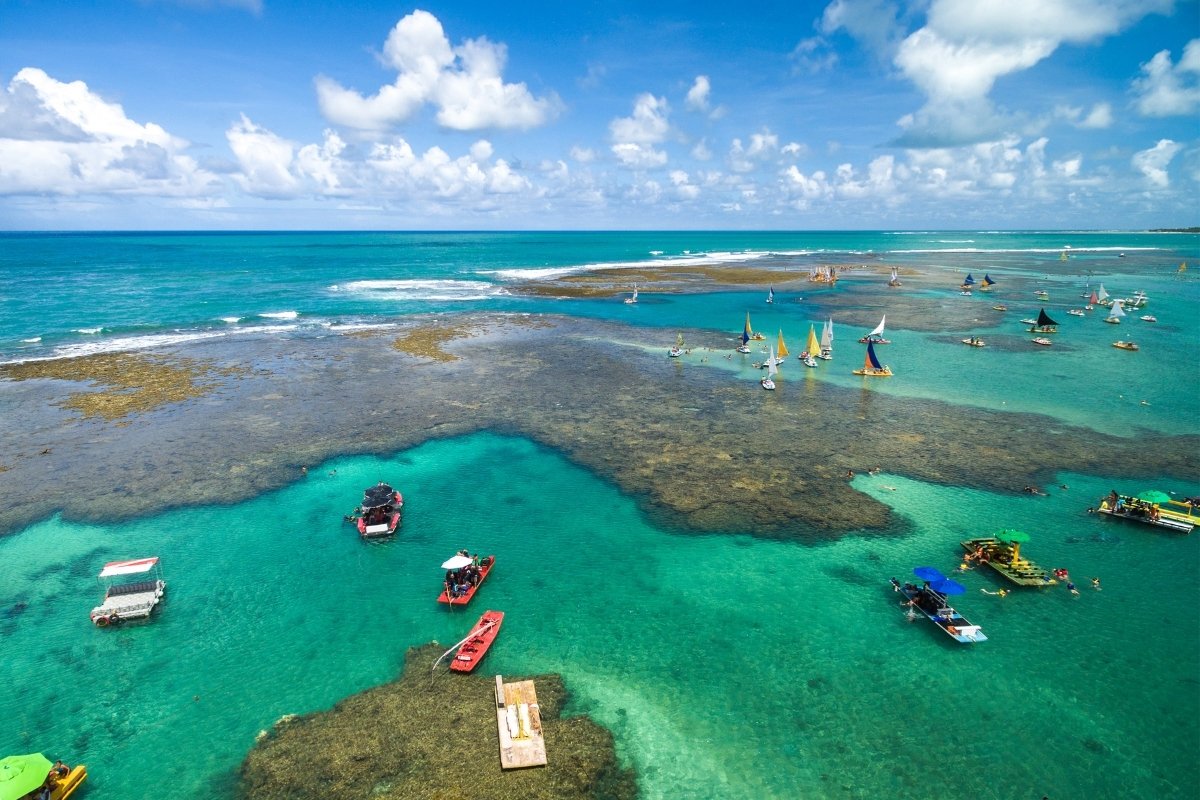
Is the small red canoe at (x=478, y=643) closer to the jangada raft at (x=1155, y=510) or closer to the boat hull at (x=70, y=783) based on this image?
the boat hull at (x=70, y=783)

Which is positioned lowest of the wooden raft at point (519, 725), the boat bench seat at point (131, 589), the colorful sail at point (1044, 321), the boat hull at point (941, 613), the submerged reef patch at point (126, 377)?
the wooden raft at point (519, 725)

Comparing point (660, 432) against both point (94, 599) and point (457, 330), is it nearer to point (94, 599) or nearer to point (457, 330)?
point (94, 599)

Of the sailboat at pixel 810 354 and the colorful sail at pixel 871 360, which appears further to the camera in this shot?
the sailboat at pixel 810 354

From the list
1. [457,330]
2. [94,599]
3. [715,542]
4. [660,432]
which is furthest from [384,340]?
[715,542]

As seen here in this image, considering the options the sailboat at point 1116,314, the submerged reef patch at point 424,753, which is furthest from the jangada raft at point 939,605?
the sailboat at point 1116,314

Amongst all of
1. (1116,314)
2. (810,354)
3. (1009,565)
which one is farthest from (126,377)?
(1116,314)

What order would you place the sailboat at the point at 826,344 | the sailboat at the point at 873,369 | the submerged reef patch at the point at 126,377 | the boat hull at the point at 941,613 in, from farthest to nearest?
1. the sailboat at the point at 826,344
2. the sailboat at the point at 873,369
3. the submerged reef patch at the point at 126,377
4. the boat hull at the point at 941,613
